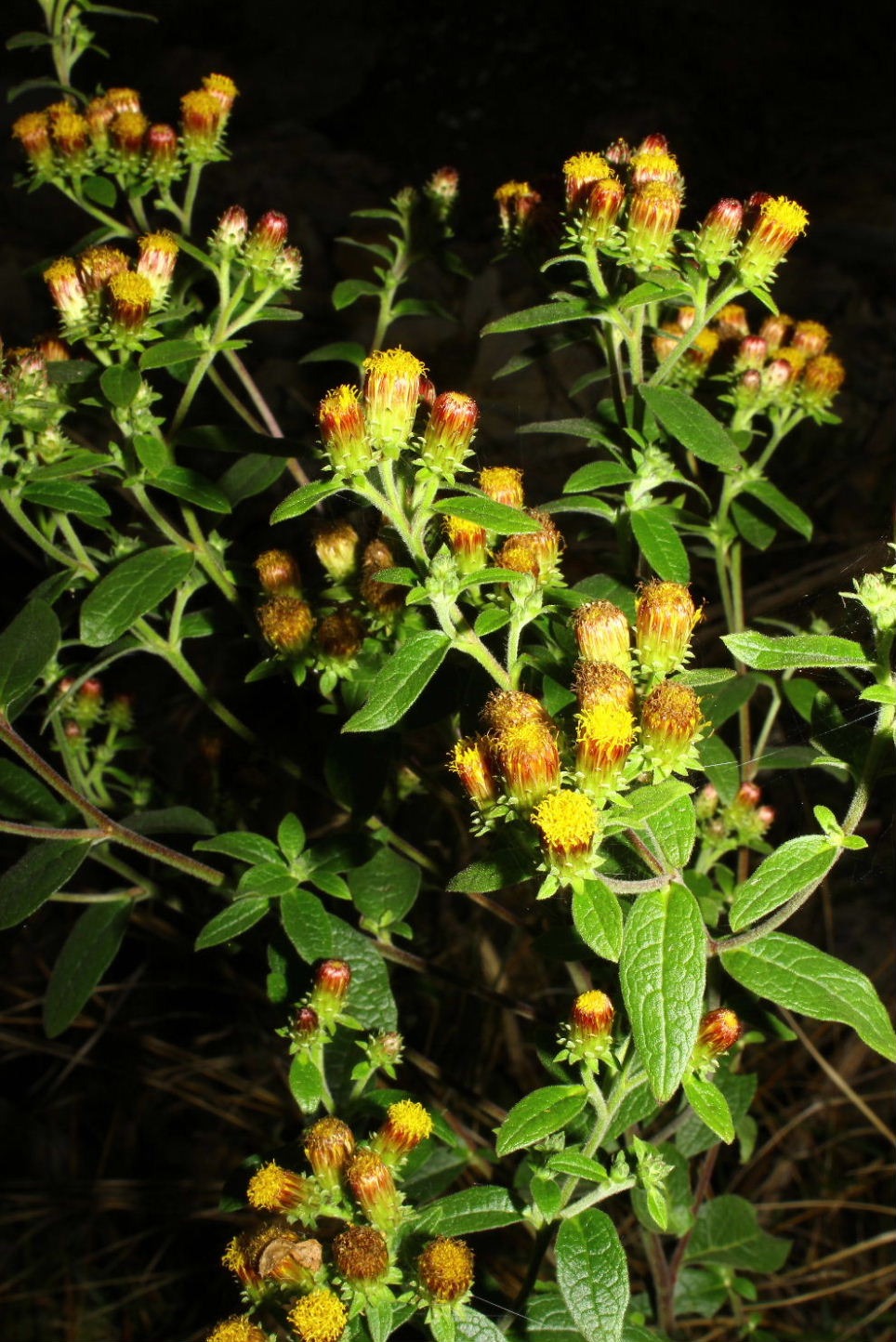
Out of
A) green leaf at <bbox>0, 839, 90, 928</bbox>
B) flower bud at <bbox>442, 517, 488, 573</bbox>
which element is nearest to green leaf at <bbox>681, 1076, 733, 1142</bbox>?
flower bud at <bbox>442, 517, 488, 573</bbox>

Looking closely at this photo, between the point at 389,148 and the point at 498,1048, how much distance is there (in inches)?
204

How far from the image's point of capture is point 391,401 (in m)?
1.25

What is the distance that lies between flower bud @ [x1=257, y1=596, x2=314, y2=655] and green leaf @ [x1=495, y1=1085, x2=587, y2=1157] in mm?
720

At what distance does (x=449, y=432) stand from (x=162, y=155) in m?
1.20

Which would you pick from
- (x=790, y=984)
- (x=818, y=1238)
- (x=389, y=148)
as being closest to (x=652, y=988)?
(x=790, y=984)

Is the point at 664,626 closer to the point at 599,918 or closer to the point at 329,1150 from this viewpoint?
the point at 599,918

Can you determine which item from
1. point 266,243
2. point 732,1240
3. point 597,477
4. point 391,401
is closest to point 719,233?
point 597,477

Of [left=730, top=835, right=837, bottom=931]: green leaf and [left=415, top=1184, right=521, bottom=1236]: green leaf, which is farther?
[left=415, top=1184, right=521, bottom=1236]: green leaf

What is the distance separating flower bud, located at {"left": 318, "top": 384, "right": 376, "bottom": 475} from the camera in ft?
3.95

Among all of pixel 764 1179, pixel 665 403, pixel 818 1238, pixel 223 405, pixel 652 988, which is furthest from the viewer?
pixel 223 405

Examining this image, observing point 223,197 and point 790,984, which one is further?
point 223,197

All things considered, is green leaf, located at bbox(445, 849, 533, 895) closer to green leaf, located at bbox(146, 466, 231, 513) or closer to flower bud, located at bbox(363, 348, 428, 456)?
flower bud, located at bbox(363, 348, 428, 456)

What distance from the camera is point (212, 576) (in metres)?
1.80

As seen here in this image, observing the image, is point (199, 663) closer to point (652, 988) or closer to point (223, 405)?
point (223, 405)
